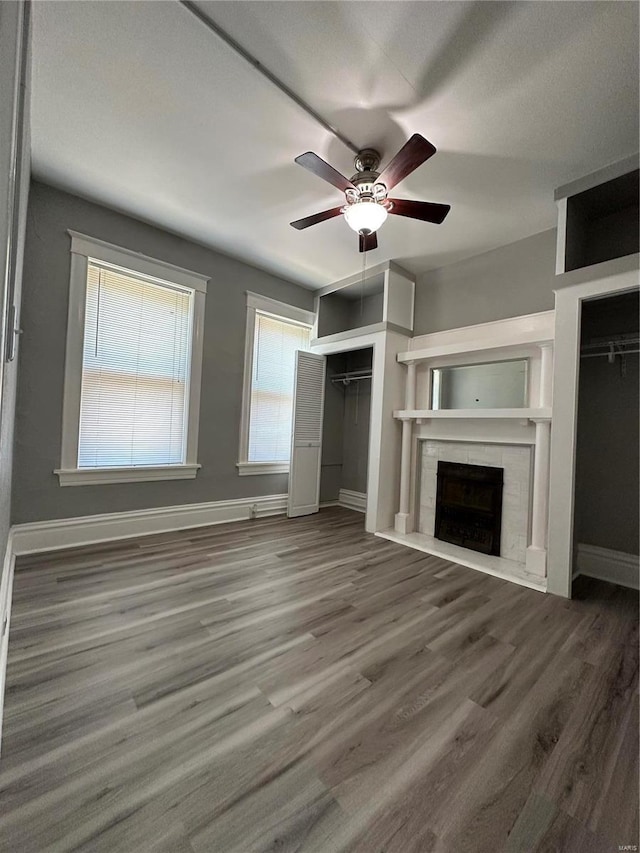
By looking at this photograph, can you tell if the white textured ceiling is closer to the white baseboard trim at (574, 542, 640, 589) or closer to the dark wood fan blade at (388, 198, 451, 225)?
the dark wood fan blade at (388, 198, 451, 225)

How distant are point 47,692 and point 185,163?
329 cm

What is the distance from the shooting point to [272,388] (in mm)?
4457

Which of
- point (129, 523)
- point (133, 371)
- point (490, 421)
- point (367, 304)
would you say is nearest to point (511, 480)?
point (490, 421)

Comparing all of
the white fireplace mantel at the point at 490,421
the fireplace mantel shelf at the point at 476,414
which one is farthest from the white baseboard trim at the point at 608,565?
the fireplace mantel shelf at the point at 476,414

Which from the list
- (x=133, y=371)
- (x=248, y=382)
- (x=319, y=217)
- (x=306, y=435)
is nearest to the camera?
(x=319, y=217)

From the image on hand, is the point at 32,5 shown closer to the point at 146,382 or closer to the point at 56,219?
the point at 56,219

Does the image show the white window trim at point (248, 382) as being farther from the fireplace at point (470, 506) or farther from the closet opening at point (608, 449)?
the closet opening at point (608, 449)

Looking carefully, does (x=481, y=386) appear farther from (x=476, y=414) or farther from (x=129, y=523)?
(x=129, y=523)

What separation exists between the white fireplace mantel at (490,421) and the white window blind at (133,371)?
2.48 metres

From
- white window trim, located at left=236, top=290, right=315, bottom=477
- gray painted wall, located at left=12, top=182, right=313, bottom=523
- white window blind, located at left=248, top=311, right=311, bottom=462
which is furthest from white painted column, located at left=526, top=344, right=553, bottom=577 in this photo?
gray painted wall, located at left=12, top=182, right=313, bottom=523

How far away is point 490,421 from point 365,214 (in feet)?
7.49

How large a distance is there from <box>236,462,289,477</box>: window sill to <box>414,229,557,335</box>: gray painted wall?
2.42 meters

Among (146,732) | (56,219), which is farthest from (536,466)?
(56,219)

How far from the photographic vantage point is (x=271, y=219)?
3.21 m
